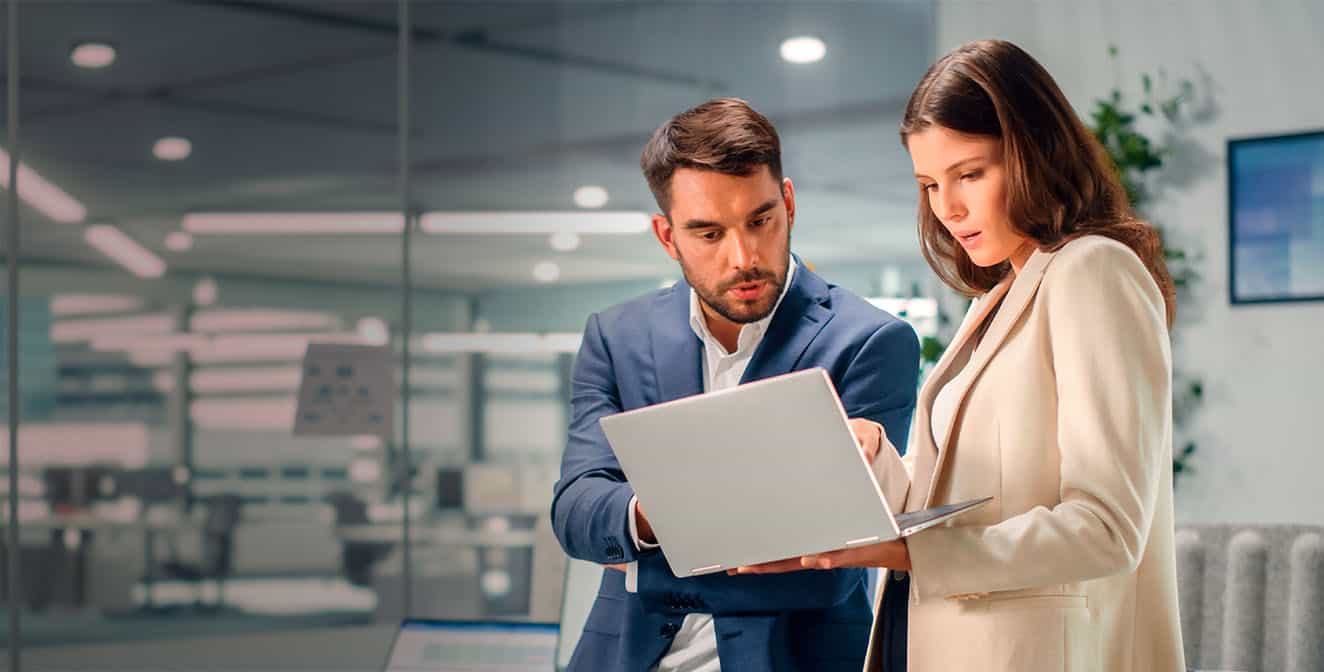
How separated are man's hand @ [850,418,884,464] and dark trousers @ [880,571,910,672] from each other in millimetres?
128

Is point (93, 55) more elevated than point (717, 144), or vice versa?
point (93, 55)

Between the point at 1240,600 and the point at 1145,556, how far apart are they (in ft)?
4.24

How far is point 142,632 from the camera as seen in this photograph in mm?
4926

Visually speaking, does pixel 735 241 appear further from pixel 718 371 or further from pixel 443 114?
pixel 443 114

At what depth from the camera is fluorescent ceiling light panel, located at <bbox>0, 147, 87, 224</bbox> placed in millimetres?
4910

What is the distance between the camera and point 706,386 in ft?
5.08

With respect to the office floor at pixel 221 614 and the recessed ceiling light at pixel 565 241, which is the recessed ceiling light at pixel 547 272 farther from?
the office floor at pixel 221 614

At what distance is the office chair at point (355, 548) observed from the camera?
4.94 meters

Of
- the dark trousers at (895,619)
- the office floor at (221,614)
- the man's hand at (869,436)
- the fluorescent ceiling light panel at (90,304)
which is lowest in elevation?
the office floor at (221,614)

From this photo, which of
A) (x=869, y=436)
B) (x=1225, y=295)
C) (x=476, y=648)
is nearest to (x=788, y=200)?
(x=869, y=436)

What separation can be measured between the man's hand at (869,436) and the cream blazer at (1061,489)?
3.7 inches

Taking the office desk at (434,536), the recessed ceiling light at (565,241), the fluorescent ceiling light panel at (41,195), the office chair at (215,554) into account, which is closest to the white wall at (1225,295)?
the recessed ceiling light at (565,241)

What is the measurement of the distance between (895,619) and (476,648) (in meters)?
1.23

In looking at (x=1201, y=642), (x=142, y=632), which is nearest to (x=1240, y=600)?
(x=1201, y=642)
